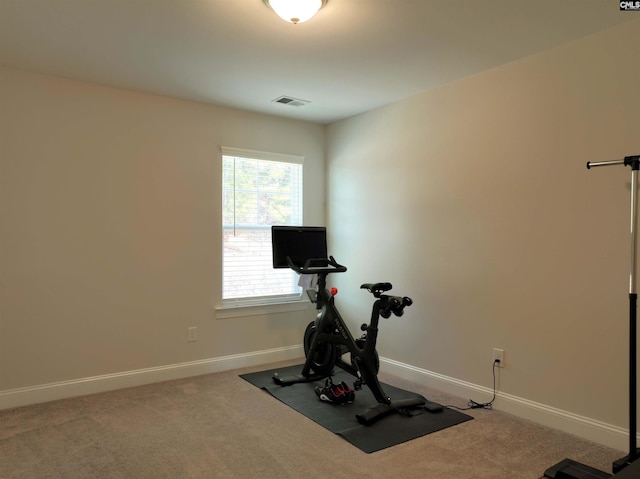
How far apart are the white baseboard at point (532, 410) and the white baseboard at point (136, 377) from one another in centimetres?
134

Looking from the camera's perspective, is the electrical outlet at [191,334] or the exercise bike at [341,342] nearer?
the exercise bike at [341,342]

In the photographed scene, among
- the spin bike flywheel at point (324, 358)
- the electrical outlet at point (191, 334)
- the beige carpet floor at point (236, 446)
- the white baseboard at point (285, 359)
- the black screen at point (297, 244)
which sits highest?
the black screen at point (297, 244)

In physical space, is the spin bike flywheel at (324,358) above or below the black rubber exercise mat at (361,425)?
above

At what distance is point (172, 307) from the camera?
4086 millimetres

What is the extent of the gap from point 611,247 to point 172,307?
342cm

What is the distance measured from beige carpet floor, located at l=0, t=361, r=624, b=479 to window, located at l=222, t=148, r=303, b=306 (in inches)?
52.2

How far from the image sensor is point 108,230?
148 inches

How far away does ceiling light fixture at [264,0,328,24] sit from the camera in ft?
7.53

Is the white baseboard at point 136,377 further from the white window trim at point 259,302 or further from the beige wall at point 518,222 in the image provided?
the beige wall at point 518,222

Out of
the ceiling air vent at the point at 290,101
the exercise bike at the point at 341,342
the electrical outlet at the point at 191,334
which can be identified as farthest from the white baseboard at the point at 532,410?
the ceiling air vent at the point at 290,101

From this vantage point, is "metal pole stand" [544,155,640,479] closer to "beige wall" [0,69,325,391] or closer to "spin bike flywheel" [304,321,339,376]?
"spin bike flywheel" [304,321,339,376]

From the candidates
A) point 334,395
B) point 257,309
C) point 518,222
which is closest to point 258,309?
point 257,309

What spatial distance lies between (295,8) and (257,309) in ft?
9.73

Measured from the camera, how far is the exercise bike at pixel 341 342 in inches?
128
